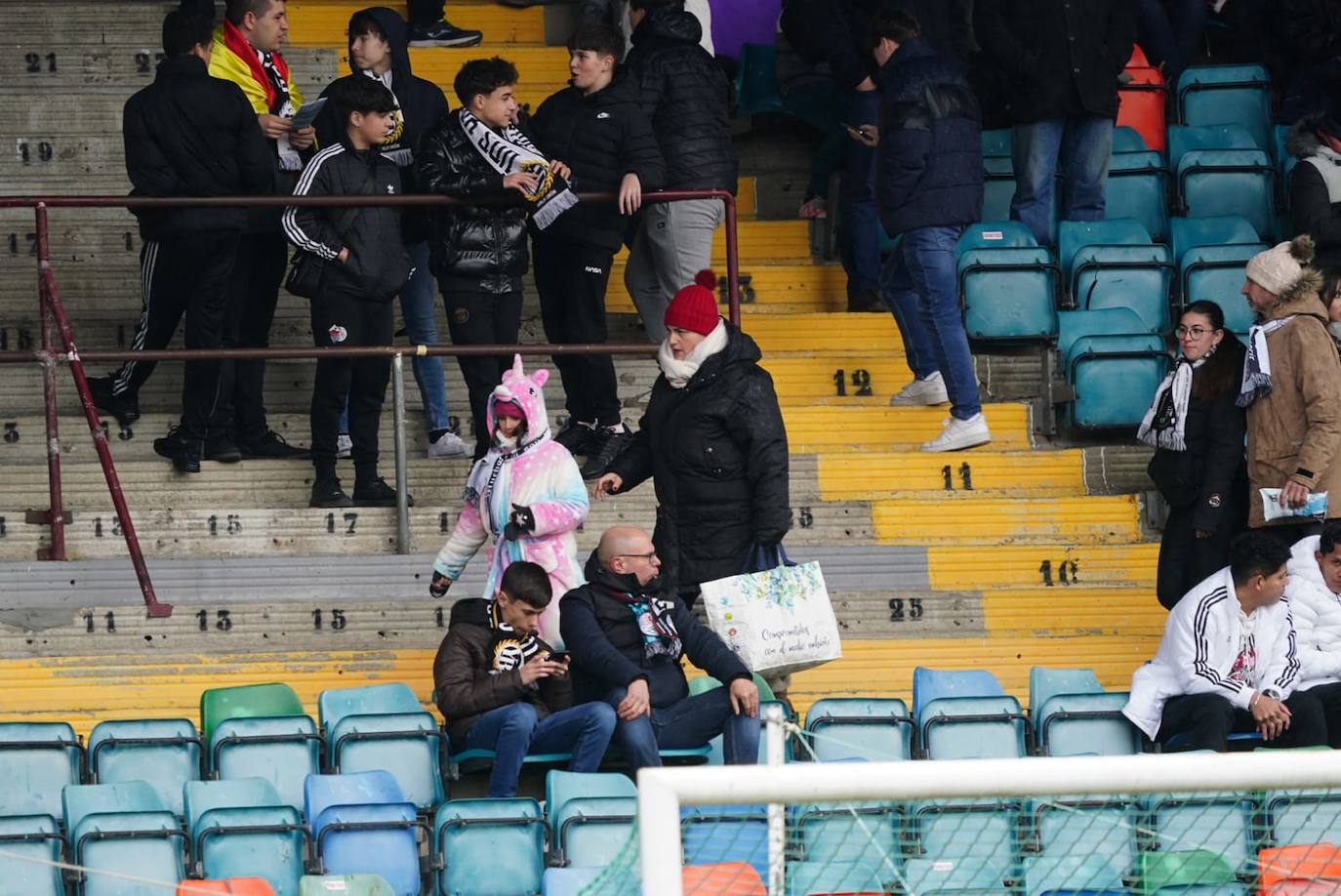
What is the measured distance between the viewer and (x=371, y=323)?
985 cm

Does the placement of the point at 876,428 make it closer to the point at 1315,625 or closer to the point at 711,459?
the point at 711,459

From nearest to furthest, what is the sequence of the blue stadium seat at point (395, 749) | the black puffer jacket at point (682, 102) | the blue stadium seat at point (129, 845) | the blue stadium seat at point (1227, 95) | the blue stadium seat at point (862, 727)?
the blue stadium seat at point (129, 845) < the blue stadium seat at point (395, 749) < the blue stadium seat at point (862, 727) < the black puffer jacket at point (682, 102) < the blue stadium seat at point (1227, 95)

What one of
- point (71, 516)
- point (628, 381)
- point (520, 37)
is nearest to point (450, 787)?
point (71, 516)

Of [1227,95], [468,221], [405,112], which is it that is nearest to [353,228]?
[468,221]

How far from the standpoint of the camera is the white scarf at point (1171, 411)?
9.31 meters

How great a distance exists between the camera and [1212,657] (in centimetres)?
845

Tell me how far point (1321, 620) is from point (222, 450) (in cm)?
Answer: 420

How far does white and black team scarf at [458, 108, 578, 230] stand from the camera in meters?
9.77

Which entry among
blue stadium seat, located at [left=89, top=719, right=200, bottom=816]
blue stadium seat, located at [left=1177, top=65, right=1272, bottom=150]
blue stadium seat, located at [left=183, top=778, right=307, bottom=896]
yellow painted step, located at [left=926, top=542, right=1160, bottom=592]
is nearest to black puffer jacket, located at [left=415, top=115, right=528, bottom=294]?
yellow painted step, located at [left=926, top=542, right=1160, bottom=592]

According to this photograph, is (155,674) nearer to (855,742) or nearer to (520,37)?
(855,742)

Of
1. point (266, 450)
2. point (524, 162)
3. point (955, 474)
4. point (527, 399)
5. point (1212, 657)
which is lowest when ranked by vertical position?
point (1212, 657)

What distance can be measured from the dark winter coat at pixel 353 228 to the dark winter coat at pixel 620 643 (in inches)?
75.8

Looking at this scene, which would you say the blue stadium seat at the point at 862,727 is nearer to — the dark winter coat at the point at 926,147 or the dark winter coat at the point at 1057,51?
the dark winter coat at the point at 926,147

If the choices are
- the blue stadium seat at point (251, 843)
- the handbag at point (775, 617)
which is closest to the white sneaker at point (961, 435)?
the handbag at point (775, 617)
